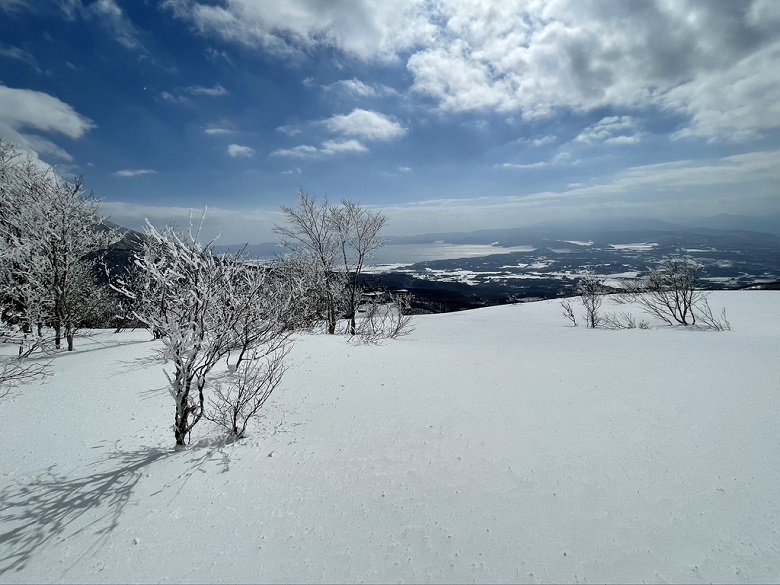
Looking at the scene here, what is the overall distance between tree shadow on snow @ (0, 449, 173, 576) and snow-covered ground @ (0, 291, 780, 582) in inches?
0.7

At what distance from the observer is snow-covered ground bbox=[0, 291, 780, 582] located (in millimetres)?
2686

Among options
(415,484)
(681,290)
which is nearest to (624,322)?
(681,290)

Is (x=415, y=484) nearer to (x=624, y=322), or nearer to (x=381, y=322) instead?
(x=381, y=322)

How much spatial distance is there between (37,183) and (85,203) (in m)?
1.57

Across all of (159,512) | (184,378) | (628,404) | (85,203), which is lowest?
(628,404)

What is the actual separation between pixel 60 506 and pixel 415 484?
3.77 meters

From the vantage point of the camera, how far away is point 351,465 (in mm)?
4023

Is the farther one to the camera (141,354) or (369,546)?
(141,354)

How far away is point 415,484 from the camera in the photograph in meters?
3.61

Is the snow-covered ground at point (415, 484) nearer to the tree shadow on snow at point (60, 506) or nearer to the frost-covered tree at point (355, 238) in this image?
the tree shadow on snow at point (60, 506)

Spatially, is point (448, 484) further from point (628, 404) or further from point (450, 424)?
point (628, 404)

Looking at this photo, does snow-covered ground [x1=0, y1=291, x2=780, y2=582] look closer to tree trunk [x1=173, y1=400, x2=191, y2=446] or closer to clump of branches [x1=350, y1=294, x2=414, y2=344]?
tree trunk [x1=173, y1=400, x2=191, y2=446]

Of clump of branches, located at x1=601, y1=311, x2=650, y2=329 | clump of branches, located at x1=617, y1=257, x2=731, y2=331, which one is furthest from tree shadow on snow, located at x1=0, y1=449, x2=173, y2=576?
clump of branches, located at x1=617, y1=257, x2=731, y2=331

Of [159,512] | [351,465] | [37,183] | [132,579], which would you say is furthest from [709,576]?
[37,183]
